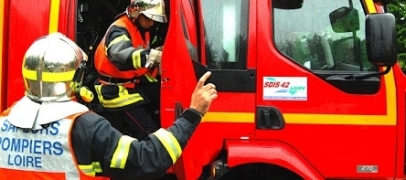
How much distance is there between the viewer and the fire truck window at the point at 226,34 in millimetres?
3736

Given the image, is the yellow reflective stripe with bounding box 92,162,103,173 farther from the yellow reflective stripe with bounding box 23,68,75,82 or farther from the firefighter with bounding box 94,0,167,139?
the firefighter with bounding box 94,0,167,139

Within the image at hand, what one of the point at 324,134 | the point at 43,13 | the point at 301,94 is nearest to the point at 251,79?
the point at 301,94

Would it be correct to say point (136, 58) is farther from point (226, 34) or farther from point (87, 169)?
point (87, 169)

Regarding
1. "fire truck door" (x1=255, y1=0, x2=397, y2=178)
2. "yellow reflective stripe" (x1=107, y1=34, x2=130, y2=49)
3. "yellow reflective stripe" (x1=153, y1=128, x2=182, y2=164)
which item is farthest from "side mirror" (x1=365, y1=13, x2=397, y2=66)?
"yellow reflective stripe" (x1=153, y1=128, x2=182, y2=164)

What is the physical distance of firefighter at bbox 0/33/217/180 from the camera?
89.2 inches

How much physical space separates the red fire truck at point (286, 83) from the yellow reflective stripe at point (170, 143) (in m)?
1.26

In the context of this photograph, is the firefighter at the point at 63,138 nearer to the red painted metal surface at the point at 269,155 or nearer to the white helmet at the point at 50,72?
the white helmet at the point at 50,72

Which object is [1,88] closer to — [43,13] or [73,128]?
[43,13]

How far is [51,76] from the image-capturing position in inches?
89.3

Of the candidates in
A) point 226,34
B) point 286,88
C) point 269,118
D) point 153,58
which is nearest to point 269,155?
point 269,118

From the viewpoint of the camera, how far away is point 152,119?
4.01m

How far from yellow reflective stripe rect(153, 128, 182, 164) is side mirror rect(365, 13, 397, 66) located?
4.96 feet

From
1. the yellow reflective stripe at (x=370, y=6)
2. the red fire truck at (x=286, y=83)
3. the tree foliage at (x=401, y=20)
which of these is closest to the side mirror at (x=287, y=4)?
the red fire truck at (x=286, y=83)

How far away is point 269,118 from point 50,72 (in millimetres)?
1751
